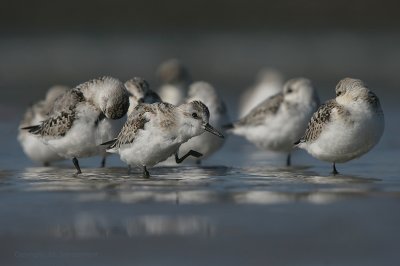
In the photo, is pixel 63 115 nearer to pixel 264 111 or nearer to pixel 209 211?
pixel 209 211

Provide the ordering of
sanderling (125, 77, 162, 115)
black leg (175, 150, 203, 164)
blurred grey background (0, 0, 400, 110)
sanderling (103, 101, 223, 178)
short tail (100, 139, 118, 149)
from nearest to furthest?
sanderling (103, 101, 223, 178), short tail (100, 139, 118, 149), black leg (175, 150, 203, 164), sanderling (125, 77, 162, 115), blurred grey background (0, 0, 400, 110)

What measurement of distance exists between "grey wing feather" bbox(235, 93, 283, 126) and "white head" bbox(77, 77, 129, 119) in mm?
3038

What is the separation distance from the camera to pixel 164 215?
30.9 feet

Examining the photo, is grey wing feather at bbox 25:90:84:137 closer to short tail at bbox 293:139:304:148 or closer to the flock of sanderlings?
the flock of sanderlings

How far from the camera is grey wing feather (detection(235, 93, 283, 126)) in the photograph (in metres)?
14.5

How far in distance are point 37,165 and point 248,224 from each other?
6100 mm

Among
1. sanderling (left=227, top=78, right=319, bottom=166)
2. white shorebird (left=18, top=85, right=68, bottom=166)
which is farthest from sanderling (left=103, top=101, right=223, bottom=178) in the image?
sanderling (left=227, top=78, right=319, bottom=166)

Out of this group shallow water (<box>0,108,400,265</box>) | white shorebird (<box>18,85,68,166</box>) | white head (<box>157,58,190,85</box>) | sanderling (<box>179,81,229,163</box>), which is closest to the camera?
shallow water (<box>0,108,400,265</box>)

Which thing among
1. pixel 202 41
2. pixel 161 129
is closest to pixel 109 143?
pixel 161 129

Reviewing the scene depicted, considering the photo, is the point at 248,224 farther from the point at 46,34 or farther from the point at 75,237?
the point at 46,34

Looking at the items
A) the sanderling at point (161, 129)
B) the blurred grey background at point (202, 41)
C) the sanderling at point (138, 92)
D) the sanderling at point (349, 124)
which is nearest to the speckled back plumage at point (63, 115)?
the sanderling at point (161, 129)

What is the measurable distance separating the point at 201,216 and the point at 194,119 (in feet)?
7.40

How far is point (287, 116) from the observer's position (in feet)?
46.7

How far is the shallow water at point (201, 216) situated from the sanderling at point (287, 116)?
1.07m
